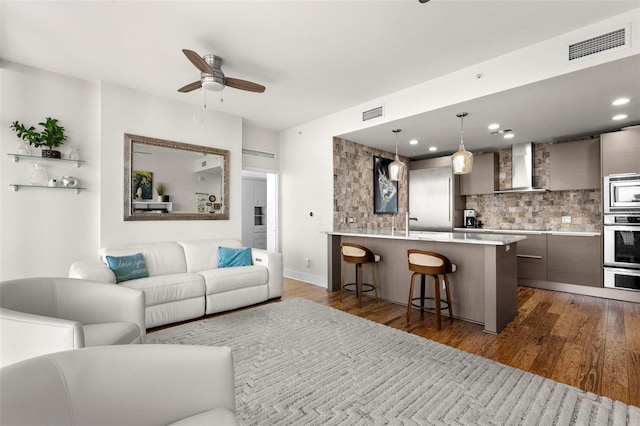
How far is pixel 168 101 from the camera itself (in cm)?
413

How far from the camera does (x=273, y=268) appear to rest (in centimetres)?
400

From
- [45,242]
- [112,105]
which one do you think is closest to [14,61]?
[112,105]

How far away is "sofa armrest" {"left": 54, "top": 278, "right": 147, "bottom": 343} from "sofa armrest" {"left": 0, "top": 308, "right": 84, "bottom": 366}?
2.24ft

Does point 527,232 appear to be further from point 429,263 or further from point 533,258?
point 429,263

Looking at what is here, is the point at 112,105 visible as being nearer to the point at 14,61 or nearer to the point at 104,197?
the point at 14,61

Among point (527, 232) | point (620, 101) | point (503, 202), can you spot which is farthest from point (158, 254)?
point (503, 202)

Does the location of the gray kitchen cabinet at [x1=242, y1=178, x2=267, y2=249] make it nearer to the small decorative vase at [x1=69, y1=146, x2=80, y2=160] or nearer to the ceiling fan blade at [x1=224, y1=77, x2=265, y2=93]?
the small decorative vase at [x1=69, y1=146, x2=80, y2=160]

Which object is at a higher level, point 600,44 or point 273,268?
point 600,44

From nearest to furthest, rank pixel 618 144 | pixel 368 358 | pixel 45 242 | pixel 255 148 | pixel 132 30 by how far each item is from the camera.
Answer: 1. pixel 368 358
2. pixel 132 30
3. pixel 45 242
4. pixel 618 144
5. pixel 255 148

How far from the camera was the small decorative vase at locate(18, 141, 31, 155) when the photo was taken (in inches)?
126

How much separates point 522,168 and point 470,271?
10.2 feet

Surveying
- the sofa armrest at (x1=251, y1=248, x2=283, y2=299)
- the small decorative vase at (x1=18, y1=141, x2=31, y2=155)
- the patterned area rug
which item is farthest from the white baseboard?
the small decorative vase at (x1=18, y1=141, x2=31, y2=155)

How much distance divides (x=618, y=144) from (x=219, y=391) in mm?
5657

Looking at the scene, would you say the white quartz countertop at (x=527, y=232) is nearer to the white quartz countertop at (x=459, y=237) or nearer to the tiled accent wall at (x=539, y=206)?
the tiled accent wall at (x=539, y=206)
